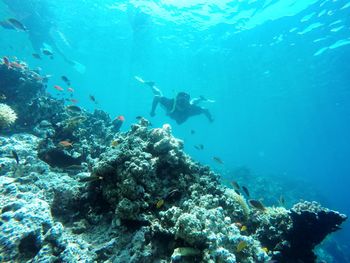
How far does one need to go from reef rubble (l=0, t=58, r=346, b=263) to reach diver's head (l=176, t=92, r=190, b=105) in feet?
35.3

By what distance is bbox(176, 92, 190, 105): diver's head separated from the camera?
18.6 meters

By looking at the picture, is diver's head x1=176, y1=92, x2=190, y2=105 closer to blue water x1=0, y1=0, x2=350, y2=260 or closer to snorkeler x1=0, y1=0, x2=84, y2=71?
blue water x1=0, y1=0, x2=350, y2=260

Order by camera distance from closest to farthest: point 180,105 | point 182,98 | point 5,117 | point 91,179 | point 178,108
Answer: point 91,179, point 5,117, point 182,98, point 180,105, point 178,108

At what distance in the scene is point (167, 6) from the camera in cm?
2739

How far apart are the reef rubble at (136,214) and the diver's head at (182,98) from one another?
1077 centimetres

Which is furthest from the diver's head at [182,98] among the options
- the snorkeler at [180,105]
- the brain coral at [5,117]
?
the brain coral at [5,117]

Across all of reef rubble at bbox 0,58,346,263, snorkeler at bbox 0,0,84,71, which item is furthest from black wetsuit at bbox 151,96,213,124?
snorkeler at bbox 0,0,84,71

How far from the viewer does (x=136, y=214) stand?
4.62 metres

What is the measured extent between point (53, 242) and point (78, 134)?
629cm

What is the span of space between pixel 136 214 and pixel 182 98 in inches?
576

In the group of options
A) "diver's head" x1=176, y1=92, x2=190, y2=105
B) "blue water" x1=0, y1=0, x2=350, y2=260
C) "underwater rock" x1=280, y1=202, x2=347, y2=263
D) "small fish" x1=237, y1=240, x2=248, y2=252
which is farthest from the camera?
"blue water" x1=0, y1=0, x2=350, y2=260

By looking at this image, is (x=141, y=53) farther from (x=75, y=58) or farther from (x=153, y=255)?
(x=153, y=255)

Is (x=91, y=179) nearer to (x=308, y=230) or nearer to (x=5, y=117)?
(x=308, y=230)

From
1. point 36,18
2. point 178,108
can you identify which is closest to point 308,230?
point 178,108
